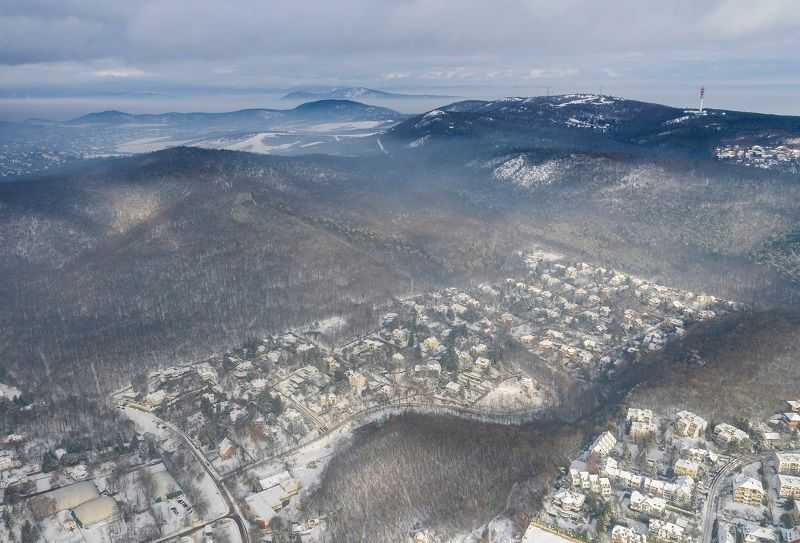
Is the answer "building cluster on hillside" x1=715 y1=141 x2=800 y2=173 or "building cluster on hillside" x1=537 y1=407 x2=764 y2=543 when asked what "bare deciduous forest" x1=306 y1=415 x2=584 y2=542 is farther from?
"building cluster on hillside" x1=715 y1=141 x2=800 y2=173

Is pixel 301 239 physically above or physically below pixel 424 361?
above

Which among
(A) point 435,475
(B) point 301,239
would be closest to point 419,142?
(B) point 301,239

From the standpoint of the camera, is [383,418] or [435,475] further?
[383,418]

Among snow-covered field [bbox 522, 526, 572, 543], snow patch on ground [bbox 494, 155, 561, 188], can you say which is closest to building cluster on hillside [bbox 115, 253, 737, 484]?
snow-covered field [bbox 522, 526, 572, 543]

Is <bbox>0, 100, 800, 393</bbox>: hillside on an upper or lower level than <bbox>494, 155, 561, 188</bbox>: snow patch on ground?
lower

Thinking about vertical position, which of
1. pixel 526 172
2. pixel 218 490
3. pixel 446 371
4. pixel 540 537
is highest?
pixel 526 172

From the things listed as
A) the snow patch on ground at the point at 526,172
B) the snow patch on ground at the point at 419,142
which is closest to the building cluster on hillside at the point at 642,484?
the snow patch on ground at the point at 526,172

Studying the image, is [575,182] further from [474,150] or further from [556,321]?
[556,321]

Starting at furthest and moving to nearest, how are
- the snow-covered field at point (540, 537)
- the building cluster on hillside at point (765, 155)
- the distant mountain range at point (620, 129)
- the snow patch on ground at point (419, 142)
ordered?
the snow patch on ground at point (419, 142) < the distant mountain range at point (620, 129) < the building cluster on hillside at point (765, 155) < the snow-covered field at point (540, 537)

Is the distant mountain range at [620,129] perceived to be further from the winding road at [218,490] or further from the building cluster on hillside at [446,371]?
the winding road at [218,490]

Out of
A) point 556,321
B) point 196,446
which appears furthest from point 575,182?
point 196,446

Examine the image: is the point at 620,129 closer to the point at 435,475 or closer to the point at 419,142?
the point at 419,142
